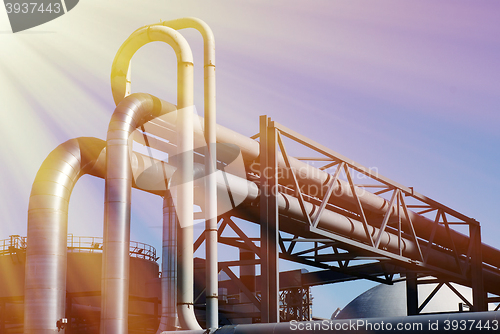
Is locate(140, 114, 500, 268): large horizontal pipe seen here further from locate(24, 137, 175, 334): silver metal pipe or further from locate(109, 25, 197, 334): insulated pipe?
locate(24, 137, 175, 334): silver metal pipe

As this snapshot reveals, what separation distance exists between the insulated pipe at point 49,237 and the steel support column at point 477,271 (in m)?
16.1

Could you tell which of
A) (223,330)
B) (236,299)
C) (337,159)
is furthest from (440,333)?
(236,299)

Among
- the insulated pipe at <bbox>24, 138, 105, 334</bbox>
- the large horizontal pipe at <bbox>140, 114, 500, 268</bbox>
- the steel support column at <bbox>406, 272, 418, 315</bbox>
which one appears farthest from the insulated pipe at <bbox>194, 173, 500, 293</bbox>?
the insulated pipe at <bbox>24, 138, 105, 334</bbox>

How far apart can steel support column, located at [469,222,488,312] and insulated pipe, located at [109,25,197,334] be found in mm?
13853

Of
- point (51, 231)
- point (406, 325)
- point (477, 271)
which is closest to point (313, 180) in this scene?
point (51, 231)

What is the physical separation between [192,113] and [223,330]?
5.55 metres

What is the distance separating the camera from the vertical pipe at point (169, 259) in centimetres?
1292

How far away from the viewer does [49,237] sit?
1134 centimetres

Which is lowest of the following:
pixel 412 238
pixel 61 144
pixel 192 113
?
pixel 412 238

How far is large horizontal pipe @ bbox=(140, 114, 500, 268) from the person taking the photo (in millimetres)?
13609

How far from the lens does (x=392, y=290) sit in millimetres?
37969

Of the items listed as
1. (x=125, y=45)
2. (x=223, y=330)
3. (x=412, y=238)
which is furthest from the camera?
(x=412, y=238)

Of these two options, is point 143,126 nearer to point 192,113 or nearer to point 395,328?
point 192,113

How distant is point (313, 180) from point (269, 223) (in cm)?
262
